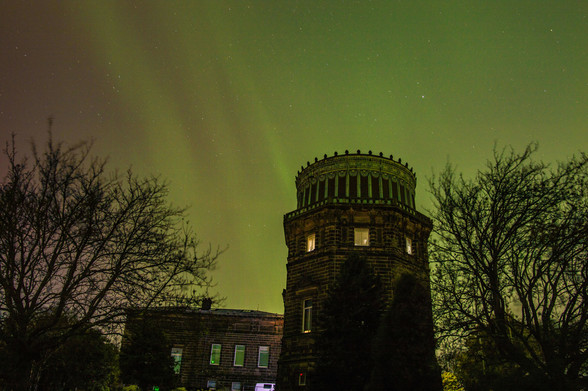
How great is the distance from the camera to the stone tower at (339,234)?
29.3 meters

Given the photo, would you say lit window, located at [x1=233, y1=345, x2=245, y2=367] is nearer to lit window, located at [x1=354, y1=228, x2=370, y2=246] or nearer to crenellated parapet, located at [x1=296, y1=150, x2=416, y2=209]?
crenellated parapet, located at [x1=296, y1=150, x2=416, y2=209]

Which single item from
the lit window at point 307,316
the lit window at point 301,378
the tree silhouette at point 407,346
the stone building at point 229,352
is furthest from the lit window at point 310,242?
the stone building at point 229,352

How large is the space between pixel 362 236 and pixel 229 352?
2138cm

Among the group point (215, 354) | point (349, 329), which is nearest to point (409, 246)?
point (349, 329)

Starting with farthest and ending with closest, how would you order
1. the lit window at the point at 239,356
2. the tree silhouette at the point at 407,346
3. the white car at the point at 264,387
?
1. the lit window at the point at 239,356
2. the white car at the point at 264,387
3. the tree silhouette at the point at 407,346

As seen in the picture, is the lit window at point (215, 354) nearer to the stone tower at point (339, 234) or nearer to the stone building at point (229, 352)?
the stone building at point (229, 352)

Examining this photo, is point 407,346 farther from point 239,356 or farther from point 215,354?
point 215,354

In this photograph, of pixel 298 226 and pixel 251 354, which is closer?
pixel 298 226

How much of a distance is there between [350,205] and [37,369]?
2053cm

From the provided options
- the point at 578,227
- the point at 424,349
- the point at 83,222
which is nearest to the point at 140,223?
the point at 83,222

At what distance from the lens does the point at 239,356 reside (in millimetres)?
44594

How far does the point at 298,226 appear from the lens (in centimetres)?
3309

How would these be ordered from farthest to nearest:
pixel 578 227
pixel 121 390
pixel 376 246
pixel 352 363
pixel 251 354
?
1. pixel 251 354
2. pixel 121 390
3. pixel 376 246
4. pixel 352 363
5. pixel 578 227

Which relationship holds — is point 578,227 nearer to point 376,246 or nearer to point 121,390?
point 376,246
